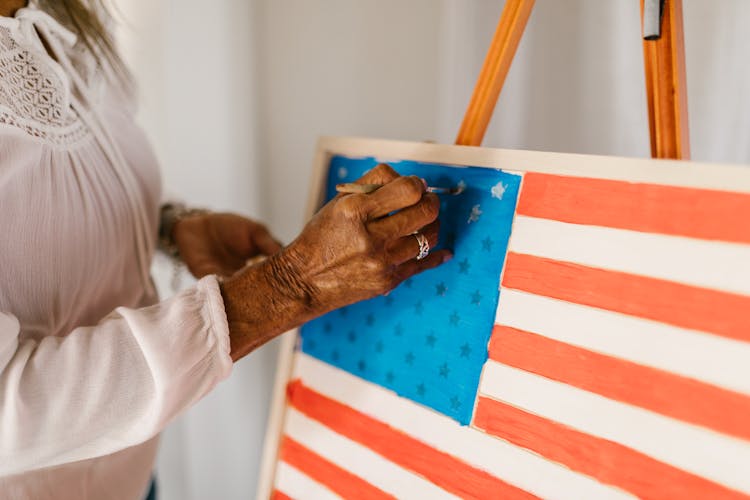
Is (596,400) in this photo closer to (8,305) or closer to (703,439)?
(703,439)

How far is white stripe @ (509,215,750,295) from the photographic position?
0.51m

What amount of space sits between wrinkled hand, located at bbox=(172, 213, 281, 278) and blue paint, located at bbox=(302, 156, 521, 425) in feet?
0.85

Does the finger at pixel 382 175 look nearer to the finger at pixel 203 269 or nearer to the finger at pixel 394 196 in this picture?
the finger at pixel 394 196

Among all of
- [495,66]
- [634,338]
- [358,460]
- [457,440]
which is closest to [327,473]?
[358,460]

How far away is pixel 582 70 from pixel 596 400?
50 cm

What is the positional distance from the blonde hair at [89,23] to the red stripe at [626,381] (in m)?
0.64

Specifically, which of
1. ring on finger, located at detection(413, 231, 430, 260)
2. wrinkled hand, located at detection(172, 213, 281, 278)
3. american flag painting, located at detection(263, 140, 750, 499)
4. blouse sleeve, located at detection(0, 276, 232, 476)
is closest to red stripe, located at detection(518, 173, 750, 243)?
american flag painting, located at detection(263, 140, 750, 499)

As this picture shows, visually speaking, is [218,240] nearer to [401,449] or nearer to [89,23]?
[89,23]

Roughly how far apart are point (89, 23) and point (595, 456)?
79cm

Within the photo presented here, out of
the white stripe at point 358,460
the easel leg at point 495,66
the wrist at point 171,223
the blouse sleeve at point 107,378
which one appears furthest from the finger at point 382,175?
the wrist at point 171,223

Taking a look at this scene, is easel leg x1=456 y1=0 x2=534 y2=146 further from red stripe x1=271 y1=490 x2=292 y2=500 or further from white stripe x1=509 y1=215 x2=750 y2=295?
red stripe x1=271 y1=490 x2=292 y2=500

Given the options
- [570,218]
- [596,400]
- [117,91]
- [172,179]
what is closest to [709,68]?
[570,218]

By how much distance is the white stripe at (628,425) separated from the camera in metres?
0.51

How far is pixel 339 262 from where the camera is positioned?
0.64 metres
